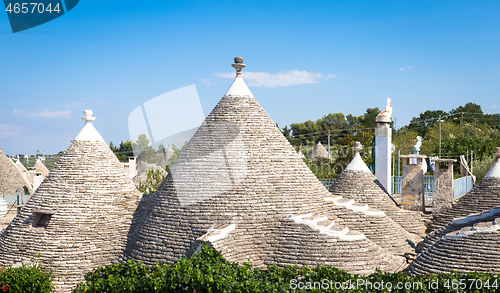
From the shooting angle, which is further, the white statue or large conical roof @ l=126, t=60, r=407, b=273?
the white statue

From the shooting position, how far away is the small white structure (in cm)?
1828

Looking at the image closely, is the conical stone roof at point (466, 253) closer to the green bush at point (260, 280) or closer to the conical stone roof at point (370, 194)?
the green bush at point (260, 280)

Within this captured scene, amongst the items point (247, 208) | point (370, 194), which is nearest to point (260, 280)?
point (247, 208)

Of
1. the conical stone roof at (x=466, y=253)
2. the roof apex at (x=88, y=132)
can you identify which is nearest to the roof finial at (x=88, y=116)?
the roof apex at (x=88, y=132)

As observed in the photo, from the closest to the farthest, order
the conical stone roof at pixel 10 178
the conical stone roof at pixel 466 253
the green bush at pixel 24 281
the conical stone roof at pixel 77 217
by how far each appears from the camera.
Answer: the conical stone roof at pixel 466 253 → the green bush at pixel 24 281 → the conical stone roof at pixel 77 217 → the conical stone roof at pixel 10 178

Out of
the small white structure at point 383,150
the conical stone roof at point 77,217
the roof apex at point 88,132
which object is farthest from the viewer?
the small white structure at point 383,150

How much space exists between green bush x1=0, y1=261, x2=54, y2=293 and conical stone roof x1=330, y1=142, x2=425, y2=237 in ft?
30.2

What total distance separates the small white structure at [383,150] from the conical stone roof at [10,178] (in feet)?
98.0

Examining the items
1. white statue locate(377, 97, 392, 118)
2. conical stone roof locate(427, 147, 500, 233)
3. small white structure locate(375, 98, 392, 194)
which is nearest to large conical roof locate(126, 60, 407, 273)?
conical stone roof locate(427, 147, 500, 233)

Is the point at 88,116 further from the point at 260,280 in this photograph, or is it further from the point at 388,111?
the point at 388,111

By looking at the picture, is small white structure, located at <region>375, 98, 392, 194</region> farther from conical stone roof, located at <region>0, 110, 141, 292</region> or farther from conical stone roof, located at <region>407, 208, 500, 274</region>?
conical stone roof, located at <region>0, 110, 141, 292</region>

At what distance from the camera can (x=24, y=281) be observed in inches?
383

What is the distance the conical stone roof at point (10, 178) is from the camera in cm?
3488

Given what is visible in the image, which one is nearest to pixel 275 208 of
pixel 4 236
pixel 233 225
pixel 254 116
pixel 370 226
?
pixel 233 225
